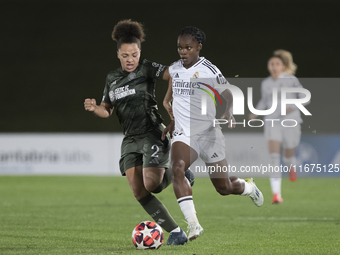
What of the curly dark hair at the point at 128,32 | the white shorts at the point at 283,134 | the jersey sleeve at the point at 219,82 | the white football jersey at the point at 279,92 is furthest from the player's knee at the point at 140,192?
the white shorts at the point at 283,134

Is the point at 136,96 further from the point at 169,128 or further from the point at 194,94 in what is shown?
the point at 194,94

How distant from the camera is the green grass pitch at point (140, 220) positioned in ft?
15.7

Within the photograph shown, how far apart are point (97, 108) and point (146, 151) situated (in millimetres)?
647

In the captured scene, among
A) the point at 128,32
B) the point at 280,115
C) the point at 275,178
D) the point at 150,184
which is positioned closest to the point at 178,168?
the point at 150,184

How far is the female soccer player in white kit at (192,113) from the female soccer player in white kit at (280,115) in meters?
3.51

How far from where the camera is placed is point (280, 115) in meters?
9.51

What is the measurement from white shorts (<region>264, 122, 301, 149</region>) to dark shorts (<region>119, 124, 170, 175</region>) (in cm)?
410

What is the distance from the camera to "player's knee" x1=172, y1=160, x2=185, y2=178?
475cm

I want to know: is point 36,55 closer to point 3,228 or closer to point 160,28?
point 160,28

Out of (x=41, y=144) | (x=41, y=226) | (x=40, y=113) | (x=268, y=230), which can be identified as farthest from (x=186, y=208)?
(x=40, y=113)

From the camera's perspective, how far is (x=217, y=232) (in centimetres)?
595

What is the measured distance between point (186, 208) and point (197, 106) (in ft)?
3.18

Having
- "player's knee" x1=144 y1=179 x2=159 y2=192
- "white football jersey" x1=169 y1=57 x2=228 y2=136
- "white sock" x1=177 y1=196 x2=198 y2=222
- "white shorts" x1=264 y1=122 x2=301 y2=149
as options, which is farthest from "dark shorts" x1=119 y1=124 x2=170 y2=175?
"white shorts" x1=264 y1=122 x2=301 y2=149

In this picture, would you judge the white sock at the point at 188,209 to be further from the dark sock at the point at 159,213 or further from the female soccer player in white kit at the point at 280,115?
the female soccer player in white kit at the point at 280,115
